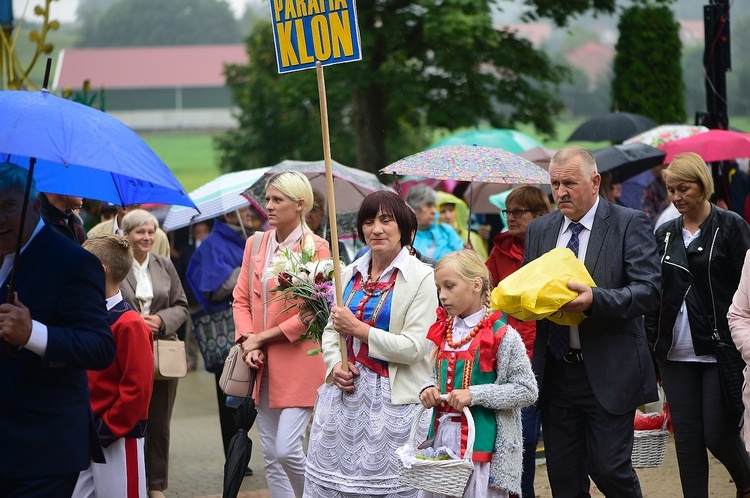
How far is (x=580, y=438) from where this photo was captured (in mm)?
5793

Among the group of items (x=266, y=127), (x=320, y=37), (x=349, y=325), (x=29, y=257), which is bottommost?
(x=349, y=325)

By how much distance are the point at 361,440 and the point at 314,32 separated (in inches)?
84.9

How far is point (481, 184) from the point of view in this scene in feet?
41.4

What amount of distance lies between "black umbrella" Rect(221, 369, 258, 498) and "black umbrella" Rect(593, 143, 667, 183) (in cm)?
468

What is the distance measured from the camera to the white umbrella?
9719 mm

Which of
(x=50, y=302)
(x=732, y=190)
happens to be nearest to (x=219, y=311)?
(x=50, y=302)

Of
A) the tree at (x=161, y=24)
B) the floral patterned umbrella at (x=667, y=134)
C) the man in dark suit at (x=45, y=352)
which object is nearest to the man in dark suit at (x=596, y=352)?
the man in dark suit at (x=45, y=352)

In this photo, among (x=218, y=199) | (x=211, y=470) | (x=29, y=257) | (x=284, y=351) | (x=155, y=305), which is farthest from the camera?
(x=218, y=199)

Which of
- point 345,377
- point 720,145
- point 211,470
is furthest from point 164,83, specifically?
point 345,377

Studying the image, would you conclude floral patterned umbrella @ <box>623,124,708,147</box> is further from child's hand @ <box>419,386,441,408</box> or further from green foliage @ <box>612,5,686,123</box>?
green foliage @ <box>612,5,686,123</box>

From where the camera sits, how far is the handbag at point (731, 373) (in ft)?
20.7

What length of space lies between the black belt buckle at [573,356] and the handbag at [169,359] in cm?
286

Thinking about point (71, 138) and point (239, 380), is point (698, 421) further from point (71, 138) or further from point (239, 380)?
point (71, 138)

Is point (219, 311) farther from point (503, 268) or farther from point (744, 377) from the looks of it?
point (744, 377)
